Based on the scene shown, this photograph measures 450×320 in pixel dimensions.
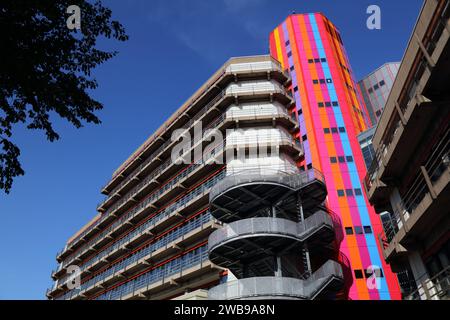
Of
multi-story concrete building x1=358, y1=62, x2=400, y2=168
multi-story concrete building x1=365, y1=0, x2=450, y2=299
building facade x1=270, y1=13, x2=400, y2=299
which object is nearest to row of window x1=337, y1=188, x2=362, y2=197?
building facade x1=270, y1=13, x2=400, y2=299

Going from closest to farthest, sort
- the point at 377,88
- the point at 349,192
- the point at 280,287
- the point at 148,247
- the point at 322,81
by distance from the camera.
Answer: the point at 280,287 → the point at 349,192 → the point at 322,81 → the point at 148,247 → the point at 377,88

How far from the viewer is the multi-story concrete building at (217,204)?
25562 mm

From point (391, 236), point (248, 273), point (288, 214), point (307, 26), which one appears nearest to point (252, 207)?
point (288, 214)

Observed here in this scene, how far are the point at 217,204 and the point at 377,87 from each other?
51111mm

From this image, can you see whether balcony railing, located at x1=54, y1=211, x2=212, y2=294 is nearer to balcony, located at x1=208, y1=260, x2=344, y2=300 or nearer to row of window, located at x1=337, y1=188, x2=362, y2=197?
balcony, located at x1=208, y1=260, x2=344, y2=300

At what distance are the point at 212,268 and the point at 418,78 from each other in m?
22.6

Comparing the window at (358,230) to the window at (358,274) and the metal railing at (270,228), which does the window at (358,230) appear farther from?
the metal railing at (270,228)

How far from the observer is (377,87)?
6581 cm

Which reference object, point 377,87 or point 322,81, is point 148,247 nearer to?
point 322,81

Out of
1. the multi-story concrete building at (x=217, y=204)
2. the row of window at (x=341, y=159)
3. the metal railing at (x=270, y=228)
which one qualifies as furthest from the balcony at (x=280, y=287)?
the row of window at (x=341, y=159)

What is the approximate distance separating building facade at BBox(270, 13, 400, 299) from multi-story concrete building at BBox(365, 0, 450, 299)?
23.4ft

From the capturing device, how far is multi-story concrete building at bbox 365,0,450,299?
13.8m

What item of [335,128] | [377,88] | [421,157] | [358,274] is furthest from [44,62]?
[377,88]
